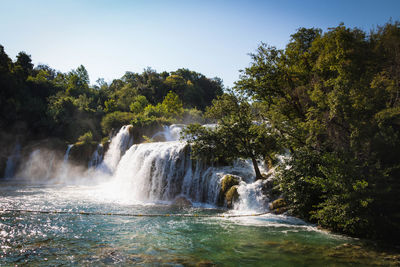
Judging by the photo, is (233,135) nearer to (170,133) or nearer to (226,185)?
(226,185)

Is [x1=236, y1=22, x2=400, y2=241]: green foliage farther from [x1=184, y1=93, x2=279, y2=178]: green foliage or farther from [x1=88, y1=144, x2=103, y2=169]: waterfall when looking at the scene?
[x1=88, y1=144, x2=103, y2=169]: waterfall

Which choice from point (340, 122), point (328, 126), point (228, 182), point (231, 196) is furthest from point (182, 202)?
point (340, 122)

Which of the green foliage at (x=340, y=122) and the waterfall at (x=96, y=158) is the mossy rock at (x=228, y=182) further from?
the waterfall at (x=96, y=158)

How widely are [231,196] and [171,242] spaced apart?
5757 mm

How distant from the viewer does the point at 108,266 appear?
19.8 ft

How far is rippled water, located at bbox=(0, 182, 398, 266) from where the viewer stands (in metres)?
6.48

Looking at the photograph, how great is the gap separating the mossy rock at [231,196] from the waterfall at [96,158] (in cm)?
1929

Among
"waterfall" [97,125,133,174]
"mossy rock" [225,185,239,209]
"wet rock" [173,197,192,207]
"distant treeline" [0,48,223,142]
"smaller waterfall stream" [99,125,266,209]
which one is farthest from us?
"distant treeline" [0,48,223,142]

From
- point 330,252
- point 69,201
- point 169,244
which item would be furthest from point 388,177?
point 69,201

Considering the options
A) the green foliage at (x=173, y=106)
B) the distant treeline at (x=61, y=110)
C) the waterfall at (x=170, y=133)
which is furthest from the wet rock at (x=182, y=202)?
the green foliage at (x=173, y=106)

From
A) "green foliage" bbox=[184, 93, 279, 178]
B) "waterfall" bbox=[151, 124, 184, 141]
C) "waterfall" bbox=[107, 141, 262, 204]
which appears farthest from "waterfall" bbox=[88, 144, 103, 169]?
"green foliage" bbox=[184, 93, 279, 178]

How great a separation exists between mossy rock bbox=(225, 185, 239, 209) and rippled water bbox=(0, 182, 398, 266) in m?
1.98

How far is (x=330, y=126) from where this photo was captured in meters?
9.52

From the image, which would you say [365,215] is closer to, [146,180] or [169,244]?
[169,244]
